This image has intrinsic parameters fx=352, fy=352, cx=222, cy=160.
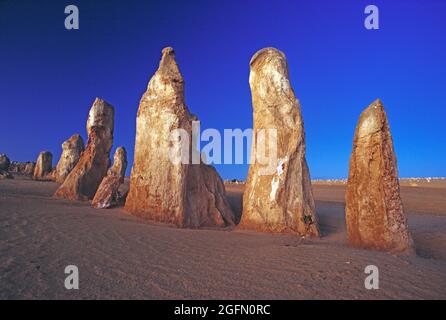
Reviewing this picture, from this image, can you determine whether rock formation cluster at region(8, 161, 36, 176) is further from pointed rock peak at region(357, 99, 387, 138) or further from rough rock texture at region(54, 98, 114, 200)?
pointed rock peak at region(357, 99, 387, 138)

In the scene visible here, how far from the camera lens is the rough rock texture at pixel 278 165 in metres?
10.2

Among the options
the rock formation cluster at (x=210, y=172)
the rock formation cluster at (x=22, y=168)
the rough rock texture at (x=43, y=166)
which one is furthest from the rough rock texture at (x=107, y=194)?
the rock formation cluster at (x=22, y=168)

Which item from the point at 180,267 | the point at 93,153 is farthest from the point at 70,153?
the point at 180,267

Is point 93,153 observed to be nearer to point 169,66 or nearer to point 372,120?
point 169,66

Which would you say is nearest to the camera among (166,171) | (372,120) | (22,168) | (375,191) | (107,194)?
(375,191)

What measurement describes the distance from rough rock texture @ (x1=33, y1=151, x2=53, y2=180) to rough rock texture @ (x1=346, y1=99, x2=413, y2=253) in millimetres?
29469

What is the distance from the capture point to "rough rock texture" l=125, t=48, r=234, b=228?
10.7m

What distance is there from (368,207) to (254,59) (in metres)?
6.08

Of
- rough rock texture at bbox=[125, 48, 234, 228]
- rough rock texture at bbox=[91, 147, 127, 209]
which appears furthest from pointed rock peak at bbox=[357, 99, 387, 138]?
rough rock texture at bbox=[91, 147, 127, 209]

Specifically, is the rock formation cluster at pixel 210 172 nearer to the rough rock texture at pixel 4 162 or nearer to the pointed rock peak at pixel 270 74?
the pointed rock peak at pixel 270 74

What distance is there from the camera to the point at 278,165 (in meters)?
10.3

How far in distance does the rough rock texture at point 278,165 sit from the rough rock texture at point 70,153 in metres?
18.9

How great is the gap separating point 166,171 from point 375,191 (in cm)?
599

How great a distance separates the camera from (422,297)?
4164 millimetres
